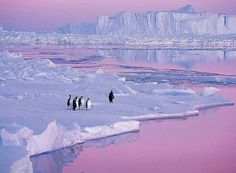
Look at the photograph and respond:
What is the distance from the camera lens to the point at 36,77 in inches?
645

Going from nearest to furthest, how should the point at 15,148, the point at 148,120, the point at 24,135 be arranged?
the point at 15,148 < the point at 24,135 < the point at 148,120

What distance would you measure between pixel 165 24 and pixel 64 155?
68197 millimetres

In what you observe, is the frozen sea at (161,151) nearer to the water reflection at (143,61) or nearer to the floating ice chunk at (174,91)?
the floating ice chunk at (174,91)

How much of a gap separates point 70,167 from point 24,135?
915mm

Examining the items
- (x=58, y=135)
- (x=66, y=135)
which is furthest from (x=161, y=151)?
(x=58, y=135)

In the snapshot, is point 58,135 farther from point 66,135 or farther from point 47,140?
point 66,135

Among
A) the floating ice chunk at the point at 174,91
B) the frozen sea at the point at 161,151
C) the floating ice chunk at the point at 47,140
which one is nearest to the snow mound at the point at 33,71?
the floating ice chunk at the point at 174,91

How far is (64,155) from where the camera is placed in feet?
28.4

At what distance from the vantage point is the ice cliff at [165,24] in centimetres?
7369

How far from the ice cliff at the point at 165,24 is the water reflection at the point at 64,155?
6338 centimetres

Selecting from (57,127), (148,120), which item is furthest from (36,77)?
(57,127)

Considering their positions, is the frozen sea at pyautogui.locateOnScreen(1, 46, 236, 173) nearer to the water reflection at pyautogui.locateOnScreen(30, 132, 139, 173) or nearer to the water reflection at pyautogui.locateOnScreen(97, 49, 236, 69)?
the water reflection at pyautogui.locateOnScreen(30, 132, 139, 173)

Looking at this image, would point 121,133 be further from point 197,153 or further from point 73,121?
point 197,153

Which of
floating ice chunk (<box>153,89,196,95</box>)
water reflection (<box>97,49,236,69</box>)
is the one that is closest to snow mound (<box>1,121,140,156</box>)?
floating ice chunk (<box>153,89,196,95</box>)
